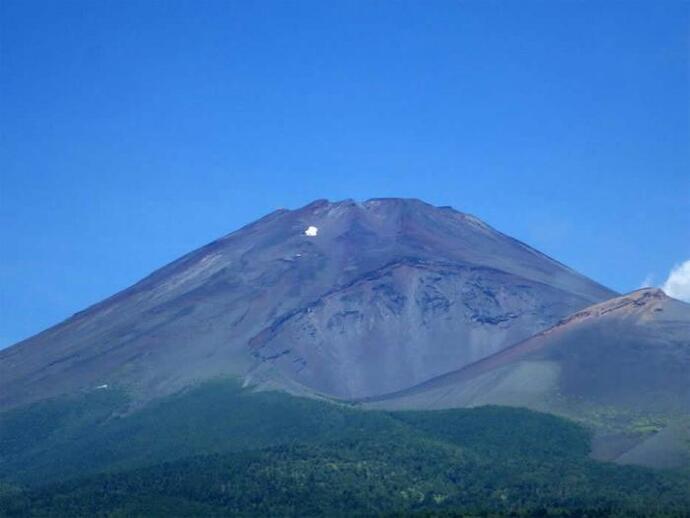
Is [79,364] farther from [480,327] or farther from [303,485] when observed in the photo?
[303,485]

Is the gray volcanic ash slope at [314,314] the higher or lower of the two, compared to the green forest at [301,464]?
higher

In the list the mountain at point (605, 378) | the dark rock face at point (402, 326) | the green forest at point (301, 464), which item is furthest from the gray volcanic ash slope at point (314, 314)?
the mountain at point (605, 378)

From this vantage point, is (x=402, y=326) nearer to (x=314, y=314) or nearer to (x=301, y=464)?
(x=314, y=314)

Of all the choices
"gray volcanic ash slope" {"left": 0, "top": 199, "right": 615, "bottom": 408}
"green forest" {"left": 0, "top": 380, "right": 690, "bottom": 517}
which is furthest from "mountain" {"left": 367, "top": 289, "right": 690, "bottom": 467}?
"gray volcanic ash slope" {"left": 0, "top": 199, "right": 615, "bottom": 408}

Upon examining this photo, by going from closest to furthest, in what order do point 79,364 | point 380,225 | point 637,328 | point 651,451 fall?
1. point 651,451
2. point 637,328
3. point 79,364
4. point 380,225

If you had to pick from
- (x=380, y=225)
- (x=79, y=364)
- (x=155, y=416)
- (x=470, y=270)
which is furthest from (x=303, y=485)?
(x=380, y=225)

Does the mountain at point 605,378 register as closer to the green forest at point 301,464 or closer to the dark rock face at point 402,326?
the green forest at point 301,464
